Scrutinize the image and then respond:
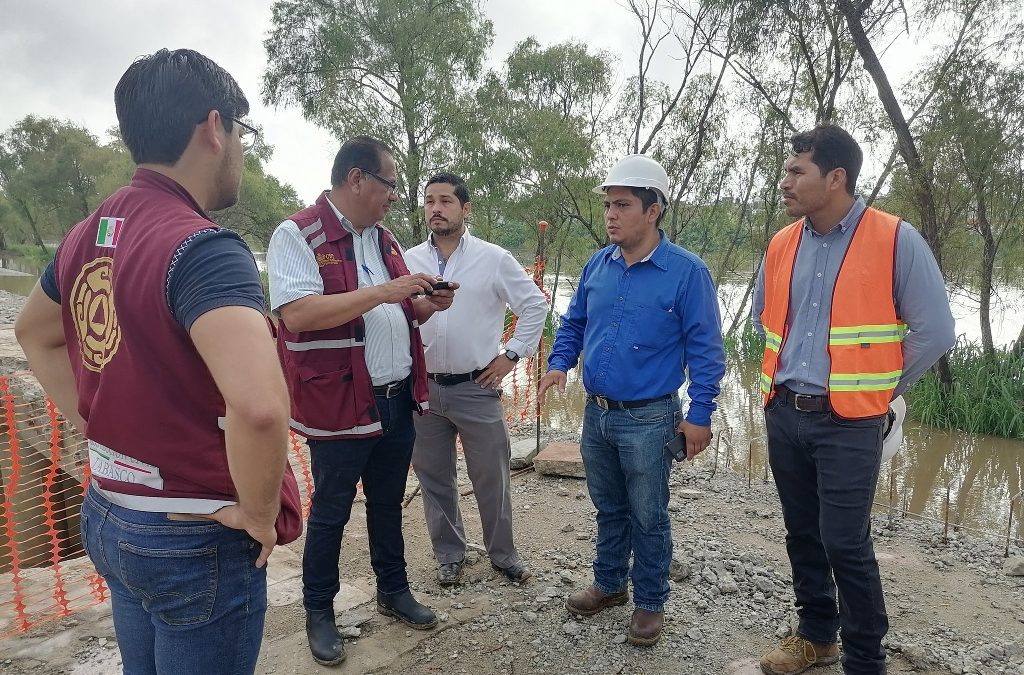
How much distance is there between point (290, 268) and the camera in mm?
2373

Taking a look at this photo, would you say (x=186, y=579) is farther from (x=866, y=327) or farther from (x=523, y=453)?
(x=523, y=453)

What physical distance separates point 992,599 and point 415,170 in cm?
1541

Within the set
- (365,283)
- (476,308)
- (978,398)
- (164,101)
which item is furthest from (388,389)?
(978,398)

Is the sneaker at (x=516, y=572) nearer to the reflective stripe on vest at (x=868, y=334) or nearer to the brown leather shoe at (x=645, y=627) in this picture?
the brown leather shoe at (x=645, y=627)

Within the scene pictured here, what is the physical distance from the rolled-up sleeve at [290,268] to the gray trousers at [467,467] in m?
1.04

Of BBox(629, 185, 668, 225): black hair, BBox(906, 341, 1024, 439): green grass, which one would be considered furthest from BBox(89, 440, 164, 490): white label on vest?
BBox(906, 341, 1024, 439): green grass

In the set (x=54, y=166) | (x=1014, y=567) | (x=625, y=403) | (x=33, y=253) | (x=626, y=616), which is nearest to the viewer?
(x=625, y=403)

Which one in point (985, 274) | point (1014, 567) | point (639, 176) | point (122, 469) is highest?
point (985, 274)

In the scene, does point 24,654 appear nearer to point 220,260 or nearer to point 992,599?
point 220,260

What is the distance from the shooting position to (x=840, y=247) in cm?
236

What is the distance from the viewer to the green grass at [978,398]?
7.85m

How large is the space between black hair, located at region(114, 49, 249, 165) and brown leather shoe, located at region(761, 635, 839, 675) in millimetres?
2743

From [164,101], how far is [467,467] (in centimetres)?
242

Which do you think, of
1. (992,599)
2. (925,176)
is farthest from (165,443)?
(925,176)
